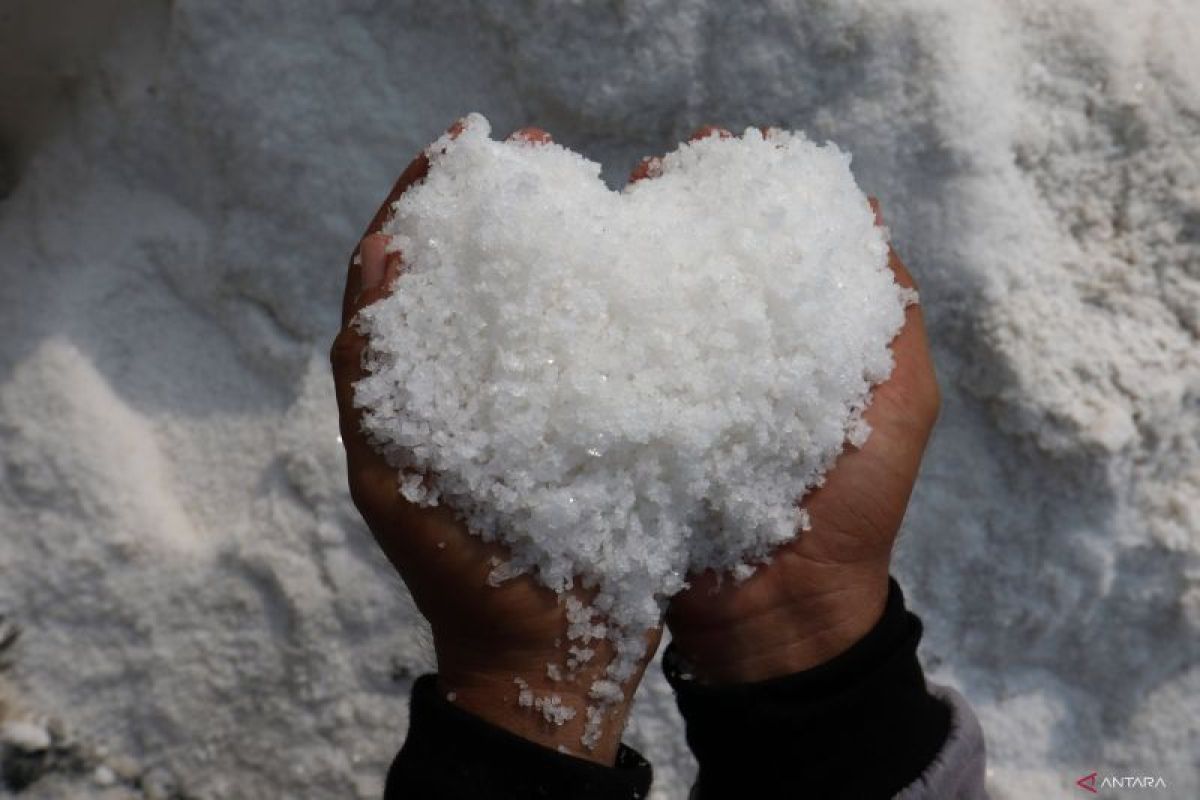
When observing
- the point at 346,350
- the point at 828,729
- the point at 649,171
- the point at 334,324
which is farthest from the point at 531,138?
the point at 828,729

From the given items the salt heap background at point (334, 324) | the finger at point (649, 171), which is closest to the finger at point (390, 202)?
the finger at point (649, 171)

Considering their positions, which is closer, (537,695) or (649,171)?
(537,695)

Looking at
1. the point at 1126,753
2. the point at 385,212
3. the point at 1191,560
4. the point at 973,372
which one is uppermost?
the point at 385,212

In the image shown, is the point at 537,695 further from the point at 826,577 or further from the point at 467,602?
the point at 826,577

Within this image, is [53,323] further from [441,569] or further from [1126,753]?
[1126,753]

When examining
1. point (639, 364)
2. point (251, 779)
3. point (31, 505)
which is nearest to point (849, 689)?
point (639, 364)

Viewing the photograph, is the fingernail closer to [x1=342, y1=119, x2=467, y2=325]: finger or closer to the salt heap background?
[x1=342, y1=119, x2=467, y2=325]: finger
